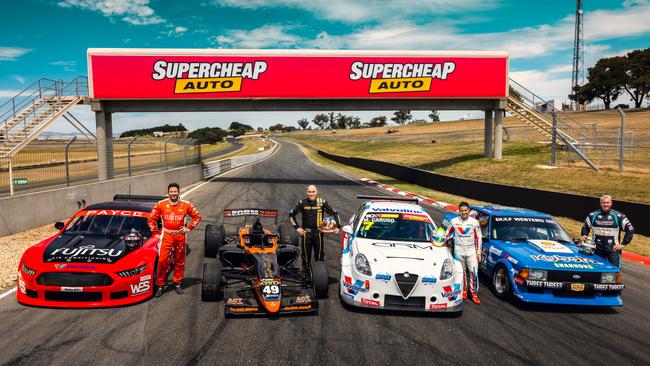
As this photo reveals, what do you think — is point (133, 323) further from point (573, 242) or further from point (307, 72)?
point (307, 72)

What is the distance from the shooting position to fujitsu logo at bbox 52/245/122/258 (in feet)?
24.4

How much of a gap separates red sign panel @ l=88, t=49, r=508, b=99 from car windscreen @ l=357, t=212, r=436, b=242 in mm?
21117

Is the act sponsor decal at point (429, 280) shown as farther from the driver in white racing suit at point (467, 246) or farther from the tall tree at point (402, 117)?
the tall tree at point (402, 117)

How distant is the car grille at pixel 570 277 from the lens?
300 inches

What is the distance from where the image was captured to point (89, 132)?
28.0 meters

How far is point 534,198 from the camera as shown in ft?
56.9

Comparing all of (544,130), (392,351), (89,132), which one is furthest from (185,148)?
(392,351)

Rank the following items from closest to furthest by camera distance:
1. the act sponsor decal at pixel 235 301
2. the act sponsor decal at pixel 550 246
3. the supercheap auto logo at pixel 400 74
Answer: the act sponsor decal at pixel 235 301, the act sponsor decal at pixel 550 246, the supercheap auto logo at pixel 400 74

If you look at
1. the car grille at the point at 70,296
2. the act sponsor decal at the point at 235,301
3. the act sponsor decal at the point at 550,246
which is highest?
the act sponsor decal at the point at 550,246

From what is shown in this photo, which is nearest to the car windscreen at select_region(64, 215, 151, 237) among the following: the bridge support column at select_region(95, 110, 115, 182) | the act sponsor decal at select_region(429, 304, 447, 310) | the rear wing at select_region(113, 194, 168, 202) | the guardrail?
the rear wing at select_region(113, 194, 168, 202)

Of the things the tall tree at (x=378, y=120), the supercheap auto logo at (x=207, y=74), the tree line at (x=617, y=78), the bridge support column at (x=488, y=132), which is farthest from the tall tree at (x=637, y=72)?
the tall tree at (x=378, y=120)

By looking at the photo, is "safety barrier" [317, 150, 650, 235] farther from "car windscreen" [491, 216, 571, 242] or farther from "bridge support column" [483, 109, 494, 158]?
"bridge support column" [483, 109, 494, 158]

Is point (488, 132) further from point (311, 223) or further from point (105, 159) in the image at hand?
point (311, 223)

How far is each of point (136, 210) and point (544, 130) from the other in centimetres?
2898
